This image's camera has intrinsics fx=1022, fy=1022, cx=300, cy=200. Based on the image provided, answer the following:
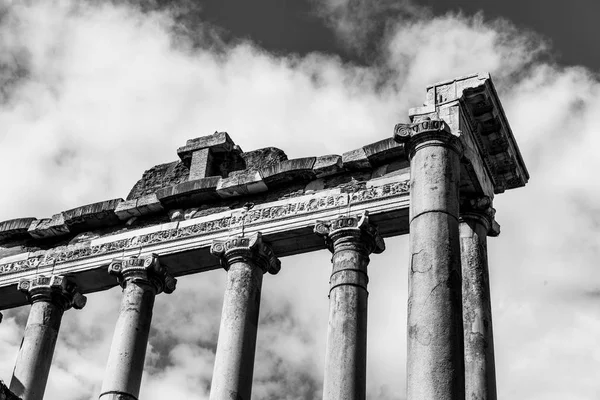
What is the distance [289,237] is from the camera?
23188 mm

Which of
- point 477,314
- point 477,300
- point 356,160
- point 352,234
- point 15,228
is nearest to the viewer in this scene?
point 477,314

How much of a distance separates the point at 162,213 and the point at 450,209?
899 centimetres

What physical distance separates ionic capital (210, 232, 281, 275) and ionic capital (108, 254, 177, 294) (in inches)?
64.0

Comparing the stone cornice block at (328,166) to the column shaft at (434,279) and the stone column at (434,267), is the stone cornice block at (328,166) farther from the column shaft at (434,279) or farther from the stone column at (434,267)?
the column shaft at (434,279)

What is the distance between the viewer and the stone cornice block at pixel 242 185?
23.9 m

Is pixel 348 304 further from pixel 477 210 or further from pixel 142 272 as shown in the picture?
pixel 142 272

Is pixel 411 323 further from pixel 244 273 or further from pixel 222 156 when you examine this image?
pixel 222 156

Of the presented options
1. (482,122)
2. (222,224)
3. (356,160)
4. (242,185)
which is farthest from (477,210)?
(222,224)

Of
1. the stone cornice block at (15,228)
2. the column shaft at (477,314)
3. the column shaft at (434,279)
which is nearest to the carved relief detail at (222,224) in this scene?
the stone cornice block at (15,228)

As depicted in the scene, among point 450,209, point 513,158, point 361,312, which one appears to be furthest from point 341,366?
point 513,158

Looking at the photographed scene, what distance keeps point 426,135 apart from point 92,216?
9715mm

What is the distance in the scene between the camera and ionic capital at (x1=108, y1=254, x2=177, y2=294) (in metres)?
24.0

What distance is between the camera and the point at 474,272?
21375 millimetres

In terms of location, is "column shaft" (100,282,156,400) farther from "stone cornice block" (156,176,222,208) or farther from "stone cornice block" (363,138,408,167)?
"stone cornice block" (363,138,408,167)
